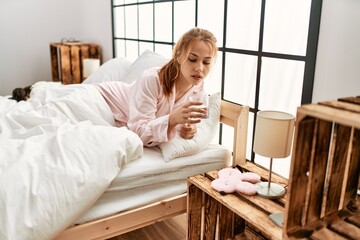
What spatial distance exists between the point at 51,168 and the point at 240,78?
103 centimetres

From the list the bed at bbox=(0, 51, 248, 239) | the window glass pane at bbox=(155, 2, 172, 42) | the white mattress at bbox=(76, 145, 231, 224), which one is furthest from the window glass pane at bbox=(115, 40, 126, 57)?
the white mattress at bbox=(76, 145, 231, 224)

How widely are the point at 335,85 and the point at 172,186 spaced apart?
30.0 inches

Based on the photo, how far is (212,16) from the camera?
6.01 ft

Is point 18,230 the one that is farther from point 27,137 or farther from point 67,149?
point 27,137

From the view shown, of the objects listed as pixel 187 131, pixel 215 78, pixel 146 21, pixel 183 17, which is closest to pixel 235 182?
pixel 187 131

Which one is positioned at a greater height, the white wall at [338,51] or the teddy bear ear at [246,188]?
the white wall at [338,51]

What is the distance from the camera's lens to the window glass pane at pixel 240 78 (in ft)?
5.31

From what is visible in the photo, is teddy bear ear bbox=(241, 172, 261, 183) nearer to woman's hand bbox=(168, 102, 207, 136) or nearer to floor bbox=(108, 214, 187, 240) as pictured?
woman's hand bbox=(168, 102, 207, 136)

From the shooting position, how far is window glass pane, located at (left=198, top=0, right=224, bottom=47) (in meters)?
1.78

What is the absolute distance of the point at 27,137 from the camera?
1.37 m

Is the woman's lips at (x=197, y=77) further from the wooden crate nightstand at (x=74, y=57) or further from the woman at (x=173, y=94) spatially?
the wooden crate nightstand at (x=74, y=57)

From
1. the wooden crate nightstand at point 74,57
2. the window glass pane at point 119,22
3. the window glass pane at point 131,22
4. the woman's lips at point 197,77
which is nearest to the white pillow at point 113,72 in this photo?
the window glass pane at point 131,22

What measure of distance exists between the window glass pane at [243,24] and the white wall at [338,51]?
399 mm

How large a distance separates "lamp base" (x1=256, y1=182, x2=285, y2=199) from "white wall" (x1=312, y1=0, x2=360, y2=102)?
1.26 ft
